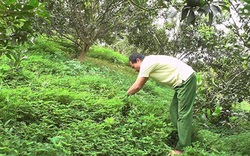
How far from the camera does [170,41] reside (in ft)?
46.0

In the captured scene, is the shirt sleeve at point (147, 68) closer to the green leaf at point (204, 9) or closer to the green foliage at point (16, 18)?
the green foliage at point (16, 18)

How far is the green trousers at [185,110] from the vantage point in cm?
434

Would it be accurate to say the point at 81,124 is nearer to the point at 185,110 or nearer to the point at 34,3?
the point at 185,110

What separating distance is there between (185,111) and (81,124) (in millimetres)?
1481

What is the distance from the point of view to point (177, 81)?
15.1ft

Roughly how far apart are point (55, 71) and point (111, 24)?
2.75 meters

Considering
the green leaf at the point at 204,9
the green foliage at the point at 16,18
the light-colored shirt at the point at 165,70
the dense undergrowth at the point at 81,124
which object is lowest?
the dense undergrowth at the point at 81,124

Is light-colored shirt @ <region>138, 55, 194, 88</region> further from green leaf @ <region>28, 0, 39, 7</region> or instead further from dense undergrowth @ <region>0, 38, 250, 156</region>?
green leaf @ <region>28, 0, 39, 7</region>

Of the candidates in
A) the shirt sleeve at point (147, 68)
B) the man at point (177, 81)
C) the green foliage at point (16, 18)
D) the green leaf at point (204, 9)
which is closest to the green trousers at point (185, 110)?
the man at point (177, 81)

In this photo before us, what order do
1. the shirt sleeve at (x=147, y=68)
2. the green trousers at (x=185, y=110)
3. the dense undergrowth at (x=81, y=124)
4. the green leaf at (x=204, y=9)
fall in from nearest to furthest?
1. the green leaf at (x=204, y=9)
2. the dense undergrowth at (x=81, y=124)
3. the green trousers at (x=185, y=110)
4. the shirt sleeve at (x=147, y=68)

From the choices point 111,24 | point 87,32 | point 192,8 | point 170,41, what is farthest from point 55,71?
point 170,41

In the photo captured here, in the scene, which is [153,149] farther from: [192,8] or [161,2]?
[192,8]

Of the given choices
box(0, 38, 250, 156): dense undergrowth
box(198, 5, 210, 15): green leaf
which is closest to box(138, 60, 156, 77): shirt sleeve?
box(0, 38, 250, 156): dense undergrowth

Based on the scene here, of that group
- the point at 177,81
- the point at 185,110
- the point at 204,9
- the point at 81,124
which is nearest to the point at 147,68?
the point at 177,81
